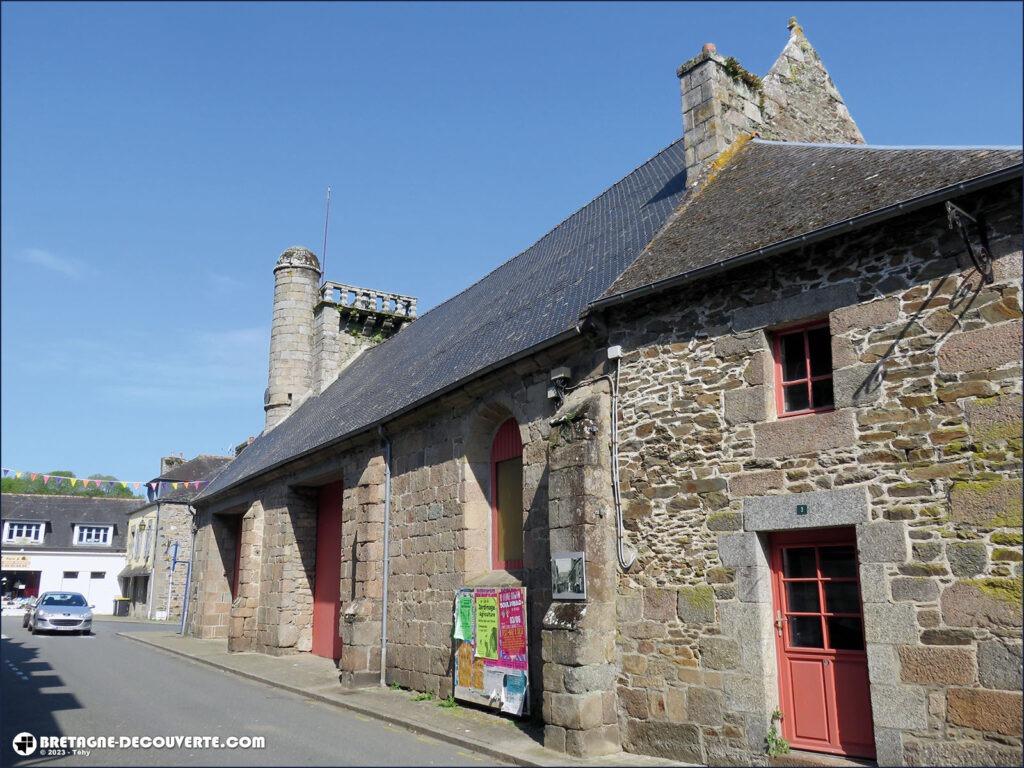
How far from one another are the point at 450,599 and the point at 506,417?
2.63 metres

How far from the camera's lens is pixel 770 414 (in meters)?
7.47

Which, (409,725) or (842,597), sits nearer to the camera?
(842,597)

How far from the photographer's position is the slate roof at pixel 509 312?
35.6 feet

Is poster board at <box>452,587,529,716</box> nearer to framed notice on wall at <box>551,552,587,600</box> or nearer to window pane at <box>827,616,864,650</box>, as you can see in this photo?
framed notice on wall at <box>551,552,587,600</box>

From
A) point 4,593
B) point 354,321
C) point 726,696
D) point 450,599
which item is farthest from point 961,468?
point 4,593

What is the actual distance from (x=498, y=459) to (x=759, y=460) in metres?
4.65

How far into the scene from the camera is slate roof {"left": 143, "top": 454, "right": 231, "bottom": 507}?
3808 centimetres

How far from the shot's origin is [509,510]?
11062 mm

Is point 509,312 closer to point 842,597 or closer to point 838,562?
point 838,562

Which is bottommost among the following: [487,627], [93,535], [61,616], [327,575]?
[61,616]

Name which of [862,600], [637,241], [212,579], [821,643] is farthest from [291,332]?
[862,600]

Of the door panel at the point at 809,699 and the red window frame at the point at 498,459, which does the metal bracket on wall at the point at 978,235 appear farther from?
the red window frame at the point at 498,459

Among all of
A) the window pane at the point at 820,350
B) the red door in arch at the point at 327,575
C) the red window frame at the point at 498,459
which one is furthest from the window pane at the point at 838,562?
the red door in arch at the point at 327,575

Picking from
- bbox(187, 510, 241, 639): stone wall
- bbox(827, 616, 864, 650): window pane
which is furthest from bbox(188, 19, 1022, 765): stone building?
bbox(187, 510, 241, 639): stone wall
